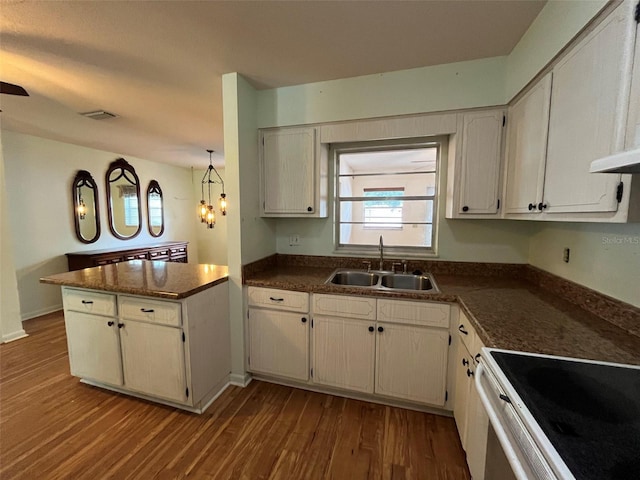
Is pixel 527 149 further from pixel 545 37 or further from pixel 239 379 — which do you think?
pixel 239 379

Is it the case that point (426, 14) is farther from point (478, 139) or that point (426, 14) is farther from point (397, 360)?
point (397, 360)

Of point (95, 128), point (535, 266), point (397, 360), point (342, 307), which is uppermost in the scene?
point (95, 128)

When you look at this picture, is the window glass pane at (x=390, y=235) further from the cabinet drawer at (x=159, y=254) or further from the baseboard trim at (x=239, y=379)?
the cabinet drawer at (x=159, y=254)

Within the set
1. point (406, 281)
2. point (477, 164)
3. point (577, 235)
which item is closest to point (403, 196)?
point (477, 164)

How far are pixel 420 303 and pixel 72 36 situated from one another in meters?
2.73

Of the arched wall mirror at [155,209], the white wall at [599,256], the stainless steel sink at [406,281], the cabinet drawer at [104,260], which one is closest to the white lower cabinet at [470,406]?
the stainless steel sink at [406,281]

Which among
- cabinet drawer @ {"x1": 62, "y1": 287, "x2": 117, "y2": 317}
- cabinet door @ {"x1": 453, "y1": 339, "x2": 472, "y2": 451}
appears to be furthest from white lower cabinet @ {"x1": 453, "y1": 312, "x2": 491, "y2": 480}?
cabinet drawer @ {"x1": 62, "y1": 287, "x2": 117, "y2": 317}

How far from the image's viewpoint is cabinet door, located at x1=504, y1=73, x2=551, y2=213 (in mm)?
1450

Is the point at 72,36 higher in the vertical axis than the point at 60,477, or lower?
higher

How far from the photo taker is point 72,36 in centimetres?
162

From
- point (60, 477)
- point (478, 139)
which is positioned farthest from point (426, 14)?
point (60, 477)

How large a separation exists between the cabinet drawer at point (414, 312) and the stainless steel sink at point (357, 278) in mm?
477

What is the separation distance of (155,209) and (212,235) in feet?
4.25

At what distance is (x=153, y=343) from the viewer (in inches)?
75.9
